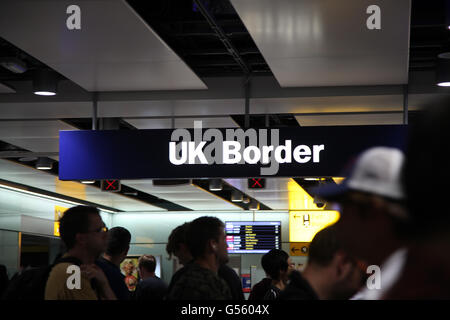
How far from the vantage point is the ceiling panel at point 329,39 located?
4059 millimetres

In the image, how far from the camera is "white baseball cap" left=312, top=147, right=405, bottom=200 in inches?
20.6

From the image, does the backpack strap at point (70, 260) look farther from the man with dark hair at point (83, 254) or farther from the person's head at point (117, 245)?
the person's head at point (117, 245)

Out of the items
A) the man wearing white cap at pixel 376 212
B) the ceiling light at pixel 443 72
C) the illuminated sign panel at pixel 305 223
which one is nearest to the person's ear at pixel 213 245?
the man wearing white cap at pixel 376 212

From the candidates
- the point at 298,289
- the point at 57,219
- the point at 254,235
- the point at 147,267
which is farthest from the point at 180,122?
the point at 254,235

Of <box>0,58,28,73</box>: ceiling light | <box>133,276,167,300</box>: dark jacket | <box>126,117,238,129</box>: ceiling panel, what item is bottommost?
<box>133,276,167,300</box>: dark jacket

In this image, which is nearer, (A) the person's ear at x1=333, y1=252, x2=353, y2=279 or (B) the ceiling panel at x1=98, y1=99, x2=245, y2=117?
(A) the person's ear at x1=333, y1=252, x2=353, y2=279

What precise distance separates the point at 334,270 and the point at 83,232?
104cm

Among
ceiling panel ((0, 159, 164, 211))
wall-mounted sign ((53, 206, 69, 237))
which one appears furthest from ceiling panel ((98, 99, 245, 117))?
wall-mounted sign ((53, 206, 69, 237))

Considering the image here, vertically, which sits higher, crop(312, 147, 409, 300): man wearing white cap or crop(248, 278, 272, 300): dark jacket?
crop(312, 147, 409, 300): man wearing white cap

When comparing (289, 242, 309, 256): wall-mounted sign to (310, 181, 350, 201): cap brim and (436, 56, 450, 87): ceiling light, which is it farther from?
(310, 181, 350, 201): cap brim

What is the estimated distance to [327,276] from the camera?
73.2 inches

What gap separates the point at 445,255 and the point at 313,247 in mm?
1508

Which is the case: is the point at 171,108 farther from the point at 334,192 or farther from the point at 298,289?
the point at 334,192
